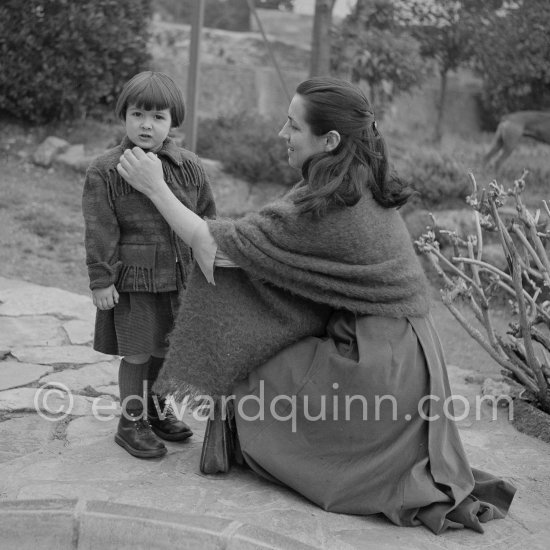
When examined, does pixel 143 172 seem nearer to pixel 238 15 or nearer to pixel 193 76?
pixel 193 76

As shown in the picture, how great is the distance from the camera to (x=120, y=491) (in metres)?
2.81

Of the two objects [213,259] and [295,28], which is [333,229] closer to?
[213,259]

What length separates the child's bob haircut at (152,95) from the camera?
296 centimetres

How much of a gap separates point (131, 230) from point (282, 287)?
61 cm

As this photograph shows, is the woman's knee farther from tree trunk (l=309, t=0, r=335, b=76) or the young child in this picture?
tree trunk (l=309, t=0, r=335, b=76)

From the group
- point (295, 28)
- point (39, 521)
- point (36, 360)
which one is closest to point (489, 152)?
point (295, 28)

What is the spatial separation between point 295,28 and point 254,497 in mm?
10105

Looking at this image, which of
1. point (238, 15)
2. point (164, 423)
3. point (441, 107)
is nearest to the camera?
point (164, 423)

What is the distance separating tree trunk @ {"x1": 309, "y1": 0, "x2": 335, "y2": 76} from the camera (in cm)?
877

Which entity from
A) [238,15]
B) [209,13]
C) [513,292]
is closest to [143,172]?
[513,292]

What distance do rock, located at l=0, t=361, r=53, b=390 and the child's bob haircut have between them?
1.47 metres

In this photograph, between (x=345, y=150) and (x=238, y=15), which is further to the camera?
(x=238, y=15)

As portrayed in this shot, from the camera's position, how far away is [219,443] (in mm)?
3010

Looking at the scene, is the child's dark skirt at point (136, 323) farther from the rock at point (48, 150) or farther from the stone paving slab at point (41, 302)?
the rock at point (48, 150)
